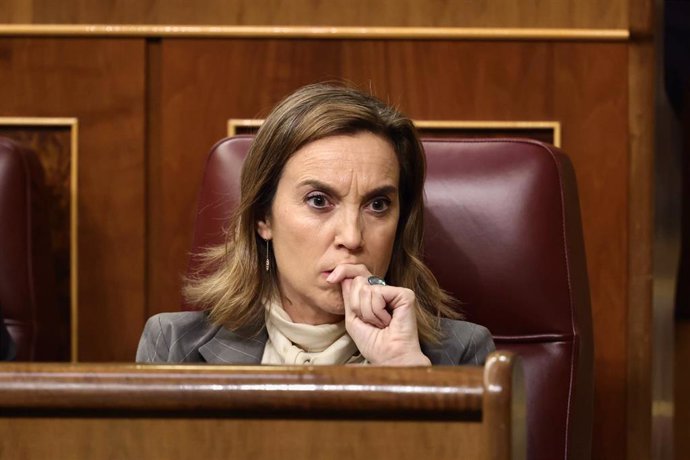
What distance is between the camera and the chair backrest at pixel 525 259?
1476 millimetres

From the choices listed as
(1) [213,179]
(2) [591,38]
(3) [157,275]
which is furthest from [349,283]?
(2) [591,38]

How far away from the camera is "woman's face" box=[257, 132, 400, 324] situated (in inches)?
55.4

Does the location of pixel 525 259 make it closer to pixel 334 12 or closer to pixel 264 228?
pixel 264 228

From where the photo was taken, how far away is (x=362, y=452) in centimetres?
73

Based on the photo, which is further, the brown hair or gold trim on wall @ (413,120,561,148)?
gold trim on wall @ (413,120,561,148)

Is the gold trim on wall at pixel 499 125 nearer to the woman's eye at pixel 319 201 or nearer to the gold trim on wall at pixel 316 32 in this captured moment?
the gold trim on wall at pixel 316 32

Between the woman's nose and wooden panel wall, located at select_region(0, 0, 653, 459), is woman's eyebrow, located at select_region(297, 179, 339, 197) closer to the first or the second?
the woman's nose

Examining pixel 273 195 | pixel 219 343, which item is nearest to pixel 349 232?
pixel 273 195

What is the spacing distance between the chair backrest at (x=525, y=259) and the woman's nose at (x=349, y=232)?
18 centimetres

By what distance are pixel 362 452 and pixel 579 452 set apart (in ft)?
2.78

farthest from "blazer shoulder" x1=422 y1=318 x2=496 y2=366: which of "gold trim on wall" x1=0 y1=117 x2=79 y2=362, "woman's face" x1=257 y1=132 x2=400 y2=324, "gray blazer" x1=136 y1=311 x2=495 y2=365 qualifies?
"gold trim on wall" x1=0 y1=117 x2=79 y2=362

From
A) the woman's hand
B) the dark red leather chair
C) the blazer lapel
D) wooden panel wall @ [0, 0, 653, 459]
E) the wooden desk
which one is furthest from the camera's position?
wooden panel wall @ [0, 0, 653, 459]

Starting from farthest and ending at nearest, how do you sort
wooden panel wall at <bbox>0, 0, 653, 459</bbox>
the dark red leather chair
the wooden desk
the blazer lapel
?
wooden panel wall at <bbox>0, 0, 653, 459</bbox>
the dark red leather chair
the blazer lapel
the wooden desk

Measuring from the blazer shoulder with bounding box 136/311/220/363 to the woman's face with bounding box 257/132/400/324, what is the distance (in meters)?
0.15
